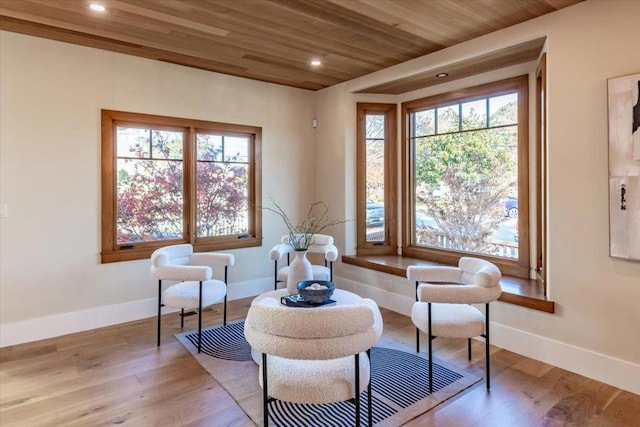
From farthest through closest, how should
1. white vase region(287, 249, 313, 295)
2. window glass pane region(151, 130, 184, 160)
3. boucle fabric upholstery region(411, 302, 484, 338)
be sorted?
window glass pane region(151, 130, 184, 160) → white vase region(287, 249, 313, 295) → boucle fabric upholstery region(411, 302, 484, 338)

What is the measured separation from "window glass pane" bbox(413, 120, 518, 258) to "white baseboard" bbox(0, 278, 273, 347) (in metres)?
3.43

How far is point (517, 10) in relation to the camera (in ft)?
9.47

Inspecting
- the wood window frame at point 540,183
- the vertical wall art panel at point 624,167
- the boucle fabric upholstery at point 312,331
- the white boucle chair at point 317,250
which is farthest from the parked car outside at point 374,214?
the boucle fabric upholstery at point 312,331

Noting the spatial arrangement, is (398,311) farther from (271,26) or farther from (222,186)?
(271,26)

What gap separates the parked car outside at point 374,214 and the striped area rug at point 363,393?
1.82m

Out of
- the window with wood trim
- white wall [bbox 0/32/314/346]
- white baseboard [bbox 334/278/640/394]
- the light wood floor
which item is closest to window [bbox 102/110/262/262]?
white wall [bbox 0/32/314/346]

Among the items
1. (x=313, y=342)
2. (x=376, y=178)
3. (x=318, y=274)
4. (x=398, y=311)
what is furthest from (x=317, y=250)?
(x=313, y=342)

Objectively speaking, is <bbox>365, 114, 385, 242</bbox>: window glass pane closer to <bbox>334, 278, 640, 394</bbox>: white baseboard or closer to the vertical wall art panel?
<bbox>334, 278, 640, 394</bbox>: white baseboard

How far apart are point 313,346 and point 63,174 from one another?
130 inches

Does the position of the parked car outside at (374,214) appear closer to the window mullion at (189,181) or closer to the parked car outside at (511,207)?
the parked car outside at (511,207)

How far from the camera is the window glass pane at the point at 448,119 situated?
4.36 meters

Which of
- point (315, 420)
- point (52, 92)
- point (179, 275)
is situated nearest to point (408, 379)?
point (315, 420)

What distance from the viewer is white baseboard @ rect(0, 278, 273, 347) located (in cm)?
341

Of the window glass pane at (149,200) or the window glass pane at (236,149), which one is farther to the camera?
the window glass pane at (236,149)
